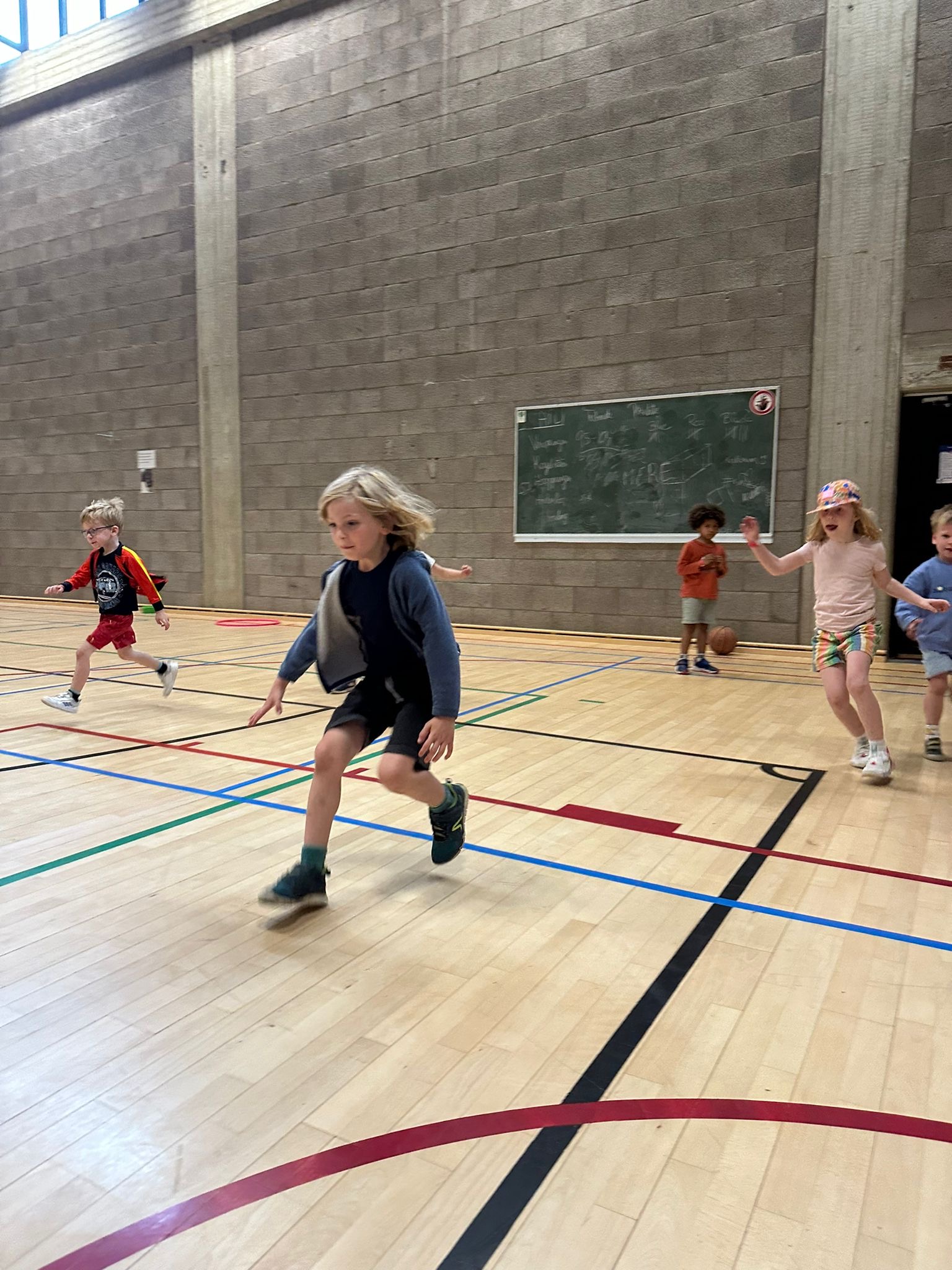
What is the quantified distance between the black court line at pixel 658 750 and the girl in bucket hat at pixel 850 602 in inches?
11.5

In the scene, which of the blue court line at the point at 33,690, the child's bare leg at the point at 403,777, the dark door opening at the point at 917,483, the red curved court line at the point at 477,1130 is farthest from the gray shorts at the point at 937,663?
the blue court line at the point at 33,690

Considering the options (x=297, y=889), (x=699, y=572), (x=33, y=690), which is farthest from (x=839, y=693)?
(x=33, y=690)

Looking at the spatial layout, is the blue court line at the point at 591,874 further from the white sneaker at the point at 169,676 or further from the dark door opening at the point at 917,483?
A: the dark door opening at the point at 917,483

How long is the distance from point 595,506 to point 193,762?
19.2 ft

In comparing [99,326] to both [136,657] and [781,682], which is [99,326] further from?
[781,682]

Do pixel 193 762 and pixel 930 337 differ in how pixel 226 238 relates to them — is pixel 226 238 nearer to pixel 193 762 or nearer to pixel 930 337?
pixel 930 337

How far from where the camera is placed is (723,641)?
760 centimetres

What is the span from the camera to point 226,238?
10.8m

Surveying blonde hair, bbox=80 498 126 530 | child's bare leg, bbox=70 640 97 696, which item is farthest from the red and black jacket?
child's bare leg, bbox=70 640 97 696

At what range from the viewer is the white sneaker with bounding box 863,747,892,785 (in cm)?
356

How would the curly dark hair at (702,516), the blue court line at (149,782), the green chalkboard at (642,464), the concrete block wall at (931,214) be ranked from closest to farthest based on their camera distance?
the blue court line at (149,782) → the curly dark hair at (702,516) → the concrete block wall at (931,214) → the green chalkboard at (642,464)

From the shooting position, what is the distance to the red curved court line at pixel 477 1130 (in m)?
1.22

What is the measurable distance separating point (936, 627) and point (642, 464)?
476 centimetres

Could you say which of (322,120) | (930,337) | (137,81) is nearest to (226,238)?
(322,120)
